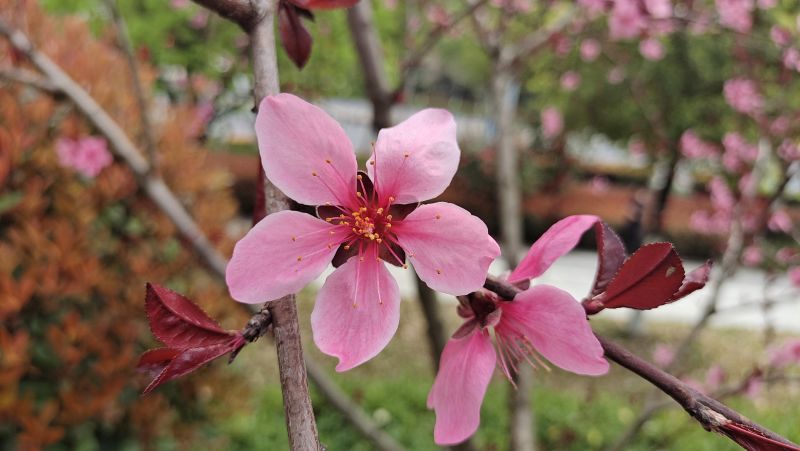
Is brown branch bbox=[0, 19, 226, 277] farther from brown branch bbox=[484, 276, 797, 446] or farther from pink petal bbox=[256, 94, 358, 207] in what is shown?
brown branch bbox=[484, 276, 797, 446]

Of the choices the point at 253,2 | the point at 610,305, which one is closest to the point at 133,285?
the point at 253,2

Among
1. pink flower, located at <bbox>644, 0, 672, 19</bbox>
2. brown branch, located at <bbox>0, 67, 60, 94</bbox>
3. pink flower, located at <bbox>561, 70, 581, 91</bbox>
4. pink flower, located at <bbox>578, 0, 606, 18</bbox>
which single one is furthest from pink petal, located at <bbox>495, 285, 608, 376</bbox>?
pink flower, located at <bbox>561, 70, 581, 91</bbox>

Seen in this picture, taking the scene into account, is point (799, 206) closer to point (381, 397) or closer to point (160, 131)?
point (381, 397)

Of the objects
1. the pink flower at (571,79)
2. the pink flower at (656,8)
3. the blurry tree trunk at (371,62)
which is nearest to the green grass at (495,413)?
the blurry tree trunk at (371,62)

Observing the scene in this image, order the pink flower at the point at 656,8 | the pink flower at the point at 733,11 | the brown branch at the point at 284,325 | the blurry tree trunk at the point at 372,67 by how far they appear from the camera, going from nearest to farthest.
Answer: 1. the brown branch at the point at 284,325
2. the blurry tree trunk at the point at 372,67
3. the pink flower at the point at 656,8
4. the pink flower at the point at 733,11

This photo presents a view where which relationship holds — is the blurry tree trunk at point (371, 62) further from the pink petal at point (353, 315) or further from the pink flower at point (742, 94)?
the pink flower at point (742, 94)
